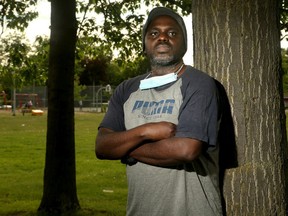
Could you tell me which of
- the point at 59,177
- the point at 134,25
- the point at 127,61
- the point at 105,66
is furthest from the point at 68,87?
the point at 105,66

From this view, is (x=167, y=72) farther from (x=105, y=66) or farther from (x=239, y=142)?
(x=105, y=66)

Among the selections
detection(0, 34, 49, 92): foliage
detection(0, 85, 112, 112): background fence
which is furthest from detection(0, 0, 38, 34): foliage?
detection(0, 85, 112, 112): background fence

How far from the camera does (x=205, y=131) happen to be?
8.18 ft

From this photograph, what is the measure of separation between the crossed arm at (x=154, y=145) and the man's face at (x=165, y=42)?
1.45 feet

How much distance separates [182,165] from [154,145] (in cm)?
18

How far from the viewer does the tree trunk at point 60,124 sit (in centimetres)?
717

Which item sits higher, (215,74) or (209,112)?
(215,74)

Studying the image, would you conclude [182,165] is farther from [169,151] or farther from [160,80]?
[160,80]

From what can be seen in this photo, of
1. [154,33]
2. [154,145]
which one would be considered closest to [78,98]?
[154,33]

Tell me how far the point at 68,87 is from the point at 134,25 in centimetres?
345

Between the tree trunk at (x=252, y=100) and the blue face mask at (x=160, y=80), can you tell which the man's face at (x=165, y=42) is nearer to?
the blue face mask at (x=160, y=80)

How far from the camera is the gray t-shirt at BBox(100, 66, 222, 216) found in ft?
8.28

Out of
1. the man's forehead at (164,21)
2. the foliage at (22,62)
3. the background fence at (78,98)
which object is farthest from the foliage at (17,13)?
the background fence at (78,98)

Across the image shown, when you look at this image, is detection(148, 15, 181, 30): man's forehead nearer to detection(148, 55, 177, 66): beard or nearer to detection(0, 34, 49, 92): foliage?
detection(148, 55, 177, 66): beard
